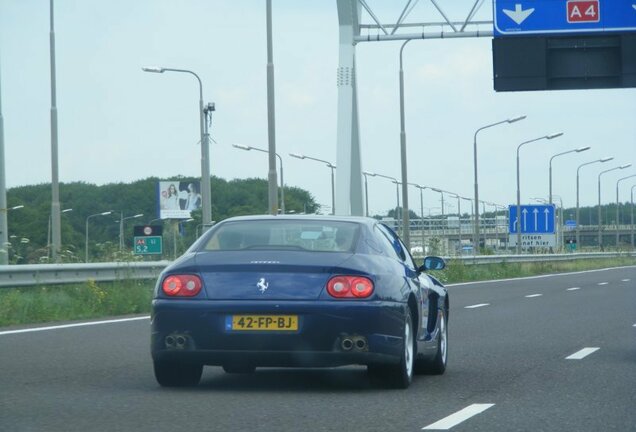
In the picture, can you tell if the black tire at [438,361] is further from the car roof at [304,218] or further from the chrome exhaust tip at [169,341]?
the chrome exhaust tip at [169,341]

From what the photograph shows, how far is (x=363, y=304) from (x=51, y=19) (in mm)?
25651

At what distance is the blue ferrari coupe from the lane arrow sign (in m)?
23.0

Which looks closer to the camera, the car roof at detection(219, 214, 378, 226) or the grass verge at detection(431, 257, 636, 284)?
Answer: the car roof at detection(219, 214, 378, 226)

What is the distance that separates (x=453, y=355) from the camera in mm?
13711

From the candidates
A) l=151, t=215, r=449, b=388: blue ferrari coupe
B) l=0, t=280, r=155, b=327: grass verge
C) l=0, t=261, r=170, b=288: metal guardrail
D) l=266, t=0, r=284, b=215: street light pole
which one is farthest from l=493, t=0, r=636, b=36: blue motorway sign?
l=151, t=215, r=449, b=388: blue ferrari coupe

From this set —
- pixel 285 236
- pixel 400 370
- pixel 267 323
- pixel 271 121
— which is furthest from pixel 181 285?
pixel 271 121

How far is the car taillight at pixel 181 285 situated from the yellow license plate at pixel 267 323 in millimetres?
373

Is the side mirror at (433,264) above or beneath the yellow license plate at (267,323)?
above

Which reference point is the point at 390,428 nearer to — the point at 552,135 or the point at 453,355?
the point at 453,355

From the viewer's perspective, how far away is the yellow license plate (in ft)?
31.5

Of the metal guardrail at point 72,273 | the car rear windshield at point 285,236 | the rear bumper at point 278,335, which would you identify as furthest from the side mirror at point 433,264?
the metal guardrail at point 72,273

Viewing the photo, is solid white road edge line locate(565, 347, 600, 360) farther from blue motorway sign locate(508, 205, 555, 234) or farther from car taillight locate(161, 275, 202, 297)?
blue motorway sign locate(508, 205, 555, 234)

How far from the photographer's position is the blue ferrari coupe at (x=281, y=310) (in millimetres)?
9609

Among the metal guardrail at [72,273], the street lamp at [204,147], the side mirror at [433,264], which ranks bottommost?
the metal guardrail at [72,273]
